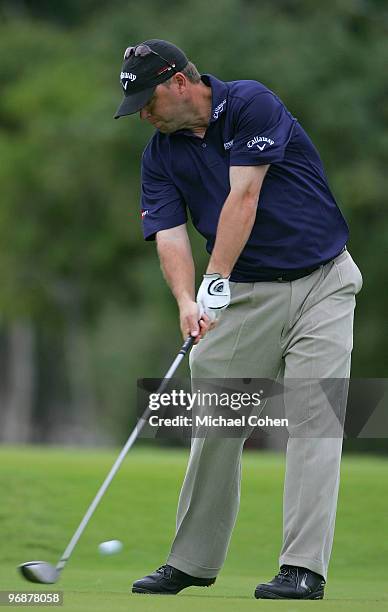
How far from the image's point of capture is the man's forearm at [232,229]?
6.17m

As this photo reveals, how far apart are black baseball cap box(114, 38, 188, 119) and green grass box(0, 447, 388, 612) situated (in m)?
2.23

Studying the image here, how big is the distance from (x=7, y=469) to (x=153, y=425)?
2063 millimetres

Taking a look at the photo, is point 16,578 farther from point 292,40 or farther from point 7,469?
point 292,40

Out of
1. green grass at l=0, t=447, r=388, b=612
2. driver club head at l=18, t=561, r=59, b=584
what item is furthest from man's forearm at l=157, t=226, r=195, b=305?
green grass at l=0, t=447, r=388, b=612

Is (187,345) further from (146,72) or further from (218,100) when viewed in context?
Answer: (146,72)

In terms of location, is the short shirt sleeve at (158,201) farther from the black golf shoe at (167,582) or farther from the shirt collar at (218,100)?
the black golf shoe at (167,582)

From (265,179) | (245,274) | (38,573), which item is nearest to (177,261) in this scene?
(245,274)

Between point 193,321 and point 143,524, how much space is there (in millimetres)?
3114

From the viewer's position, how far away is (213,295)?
20.6 feet

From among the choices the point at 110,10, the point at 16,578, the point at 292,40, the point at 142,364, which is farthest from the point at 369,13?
the point at 16,578

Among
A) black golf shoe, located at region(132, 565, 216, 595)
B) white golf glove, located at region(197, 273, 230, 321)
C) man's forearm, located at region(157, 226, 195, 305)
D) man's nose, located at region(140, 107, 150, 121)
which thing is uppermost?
man's nose, located at region(140, 107, 150, 121)

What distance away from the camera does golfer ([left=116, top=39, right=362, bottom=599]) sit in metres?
6.23

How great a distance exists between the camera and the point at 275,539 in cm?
887

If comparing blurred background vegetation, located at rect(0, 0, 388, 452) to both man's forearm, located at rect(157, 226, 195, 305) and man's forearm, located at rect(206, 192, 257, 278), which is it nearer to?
man's forearm, located at rect(157, 226, 195, 305)
